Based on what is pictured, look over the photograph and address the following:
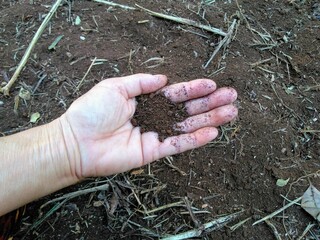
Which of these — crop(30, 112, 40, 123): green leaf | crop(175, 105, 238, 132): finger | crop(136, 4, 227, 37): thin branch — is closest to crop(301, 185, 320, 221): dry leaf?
crop(175, 105, 238, 132): finger

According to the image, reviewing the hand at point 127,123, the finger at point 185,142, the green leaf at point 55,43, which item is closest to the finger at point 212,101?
the hand at point 127,123

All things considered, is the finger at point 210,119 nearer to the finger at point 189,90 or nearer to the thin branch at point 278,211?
the finger at point 189,90

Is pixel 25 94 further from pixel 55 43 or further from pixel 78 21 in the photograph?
pixel 78 21

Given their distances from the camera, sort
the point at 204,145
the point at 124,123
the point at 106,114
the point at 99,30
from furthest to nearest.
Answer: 1. the point at 99,30
2. the point at 204,145
3. the point at 124,123
4. the point at 106,114

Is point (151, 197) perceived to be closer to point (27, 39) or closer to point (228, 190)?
point (228, 190)

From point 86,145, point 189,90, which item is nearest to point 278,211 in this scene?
point 189,90

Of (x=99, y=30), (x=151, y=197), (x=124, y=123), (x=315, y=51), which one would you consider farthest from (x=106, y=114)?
(x=315, y=51)

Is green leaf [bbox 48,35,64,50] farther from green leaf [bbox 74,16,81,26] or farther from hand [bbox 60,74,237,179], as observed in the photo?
hand [bbox 60,74,237,179]
